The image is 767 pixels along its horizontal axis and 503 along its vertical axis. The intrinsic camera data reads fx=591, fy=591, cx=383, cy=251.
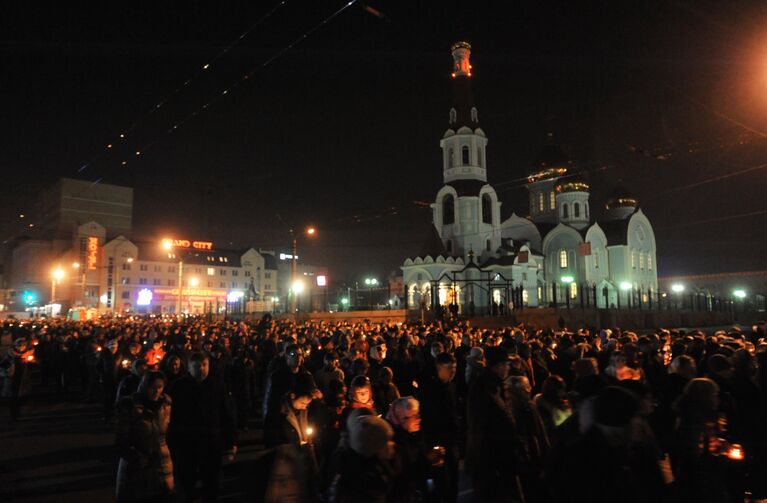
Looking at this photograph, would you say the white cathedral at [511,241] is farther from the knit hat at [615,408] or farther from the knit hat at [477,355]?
the knit hat at [615,408]

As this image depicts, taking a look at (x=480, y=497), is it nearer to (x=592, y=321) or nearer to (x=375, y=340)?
(x=375, y=340)

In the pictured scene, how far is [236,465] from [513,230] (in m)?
62.3

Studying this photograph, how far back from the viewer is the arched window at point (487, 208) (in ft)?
201

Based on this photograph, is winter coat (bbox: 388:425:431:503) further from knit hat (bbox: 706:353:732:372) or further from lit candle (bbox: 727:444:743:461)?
knit hat (bbox: 706:353:732:372)

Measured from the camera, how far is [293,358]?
7.98m

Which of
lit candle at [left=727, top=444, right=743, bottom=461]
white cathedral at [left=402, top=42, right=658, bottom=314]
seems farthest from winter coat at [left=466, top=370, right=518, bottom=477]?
white cathedral at [left=402, top=42, right=658, bottom=314]

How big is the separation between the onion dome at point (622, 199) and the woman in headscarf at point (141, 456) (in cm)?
7649

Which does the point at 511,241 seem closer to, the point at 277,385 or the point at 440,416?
the point at 277,385

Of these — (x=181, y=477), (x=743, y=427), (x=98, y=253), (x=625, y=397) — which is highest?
(x=98, y=253)

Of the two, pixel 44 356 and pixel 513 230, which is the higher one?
pixel 513 230

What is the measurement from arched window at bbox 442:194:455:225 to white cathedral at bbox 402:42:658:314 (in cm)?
10

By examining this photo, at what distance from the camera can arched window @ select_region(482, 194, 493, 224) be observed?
201 ft

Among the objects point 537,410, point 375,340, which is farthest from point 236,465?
point 375,340

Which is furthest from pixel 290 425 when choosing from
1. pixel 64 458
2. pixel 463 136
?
pixel 463 136
